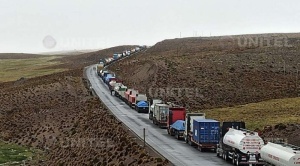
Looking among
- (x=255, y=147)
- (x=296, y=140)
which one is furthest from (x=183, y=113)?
(x=255, y=147)

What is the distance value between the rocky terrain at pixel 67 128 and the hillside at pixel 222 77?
51.2ft

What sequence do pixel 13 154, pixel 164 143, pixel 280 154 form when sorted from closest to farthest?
pixel 280 154 < pixel 164 143 < pixel 13 154

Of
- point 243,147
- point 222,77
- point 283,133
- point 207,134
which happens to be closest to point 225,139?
point 243,147

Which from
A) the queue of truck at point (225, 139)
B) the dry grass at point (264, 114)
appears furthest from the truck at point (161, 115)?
the dry grass at point (264, 114)

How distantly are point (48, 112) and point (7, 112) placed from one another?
9.97 meters

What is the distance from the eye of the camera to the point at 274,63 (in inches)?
4449

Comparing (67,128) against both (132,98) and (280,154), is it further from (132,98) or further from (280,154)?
(280,154)

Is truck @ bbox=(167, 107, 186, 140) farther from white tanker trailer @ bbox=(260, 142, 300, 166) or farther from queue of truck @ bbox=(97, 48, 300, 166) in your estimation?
white tanker trailer @ bbox=(260, 142, 300, 166)

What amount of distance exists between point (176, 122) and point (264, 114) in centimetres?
1732

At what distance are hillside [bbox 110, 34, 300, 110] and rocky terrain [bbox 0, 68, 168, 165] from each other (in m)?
15.6

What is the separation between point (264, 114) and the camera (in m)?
64.3

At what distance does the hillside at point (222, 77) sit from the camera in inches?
3546

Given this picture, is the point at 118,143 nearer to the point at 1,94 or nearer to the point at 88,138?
the point at 88,138

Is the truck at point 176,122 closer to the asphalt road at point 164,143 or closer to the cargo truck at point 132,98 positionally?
the asphalt road at point 164,143
